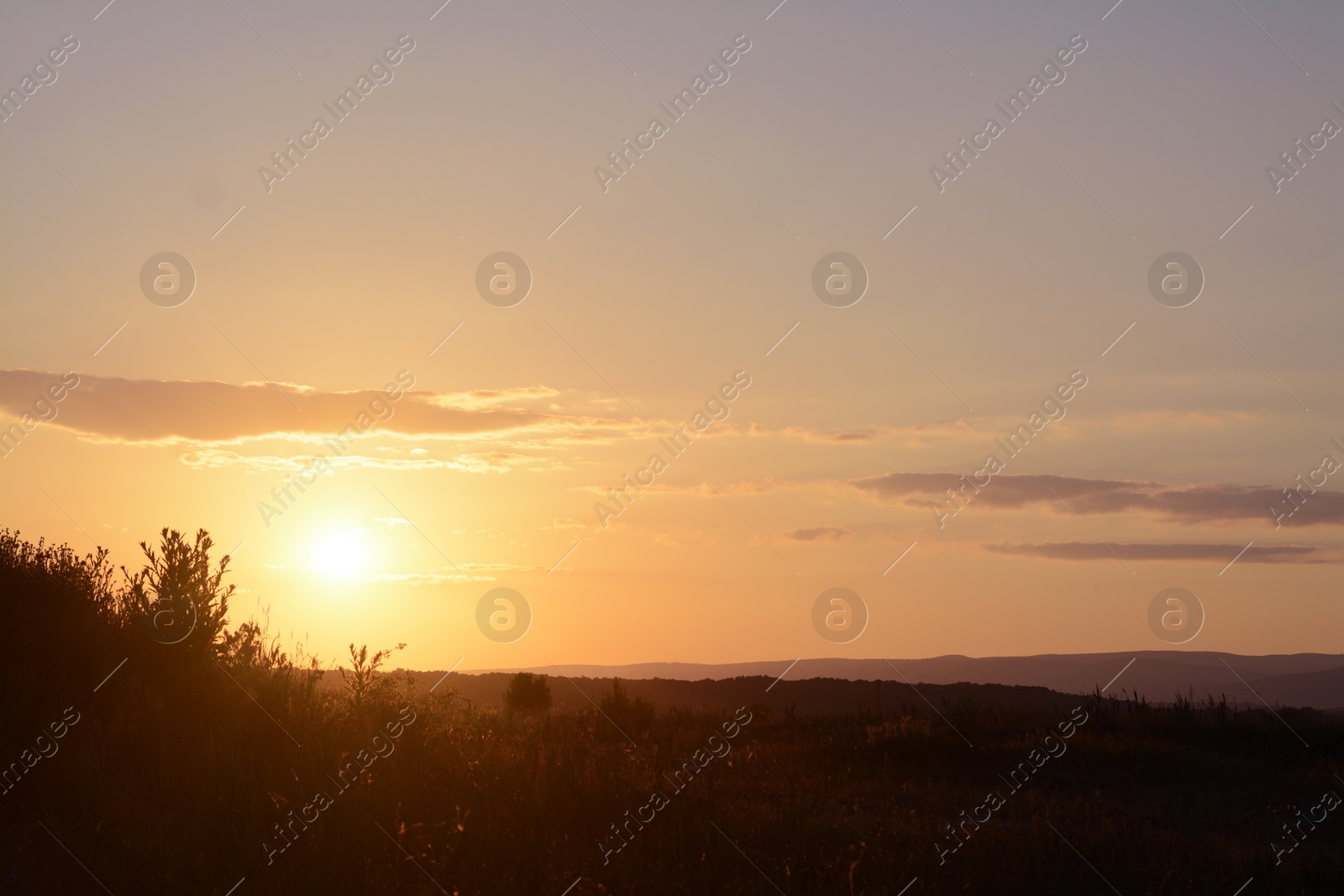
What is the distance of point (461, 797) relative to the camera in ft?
26.5

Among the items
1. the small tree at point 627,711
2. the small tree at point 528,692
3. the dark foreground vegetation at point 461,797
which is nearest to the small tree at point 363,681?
the dark foreground vegetation at point 461,797

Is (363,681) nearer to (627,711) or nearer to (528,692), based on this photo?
(627,711)

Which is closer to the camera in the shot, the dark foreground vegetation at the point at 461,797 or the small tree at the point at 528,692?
the dark foreground vegetation at the point at 461,797

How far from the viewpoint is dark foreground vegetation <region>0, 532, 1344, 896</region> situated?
7.03 metres

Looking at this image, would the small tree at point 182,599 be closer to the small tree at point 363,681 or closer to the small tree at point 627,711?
the small tree at point 363,681

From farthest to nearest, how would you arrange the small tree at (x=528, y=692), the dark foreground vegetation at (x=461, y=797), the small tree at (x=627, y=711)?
the small tree at (x=528, y=692) → the small tree at (x=627, y=711) → the dark foreground vegetation at (x=461, y=797)

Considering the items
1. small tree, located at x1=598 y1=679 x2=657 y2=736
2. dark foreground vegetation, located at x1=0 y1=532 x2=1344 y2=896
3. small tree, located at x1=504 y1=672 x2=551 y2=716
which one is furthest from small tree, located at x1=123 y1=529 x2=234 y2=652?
small tree, located at x1=504 y1=672 x2=551 y2=716

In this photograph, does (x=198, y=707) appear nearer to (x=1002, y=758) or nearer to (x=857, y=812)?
(x=857, y=812)

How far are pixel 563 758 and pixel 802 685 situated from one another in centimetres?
3405

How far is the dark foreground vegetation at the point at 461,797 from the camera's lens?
23.1 feet

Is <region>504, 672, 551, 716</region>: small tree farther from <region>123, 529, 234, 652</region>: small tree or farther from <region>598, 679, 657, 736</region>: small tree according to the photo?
<region>123, 529, 234, 652</region>: small tree

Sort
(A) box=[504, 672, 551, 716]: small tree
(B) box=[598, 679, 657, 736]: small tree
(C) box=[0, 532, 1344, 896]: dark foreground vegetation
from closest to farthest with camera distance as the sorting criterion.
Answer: (C) box=[0, 532, 1344, 896]: dark foreground vegetation < (B) box=[598, 679, 657, 736]: small tree < (A) box=[504, 672, 551, 716]: small tree

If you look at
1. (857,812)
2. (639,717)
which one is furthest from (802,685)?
(857,812)

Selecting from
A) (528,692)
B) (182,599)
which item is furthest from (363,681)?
(528,692)
